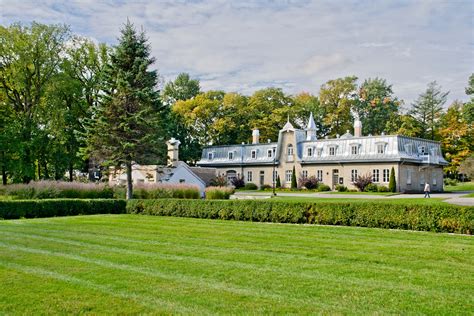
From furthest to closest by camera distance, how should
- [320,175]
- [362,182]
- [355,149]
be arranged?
[320,175]
[355,149]
[362,182]

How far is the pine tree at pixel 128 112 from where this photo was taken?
87.4 ft

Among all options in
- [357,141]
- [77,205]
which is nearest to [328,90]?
[357,141]

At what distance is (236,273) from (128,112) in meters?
20.3

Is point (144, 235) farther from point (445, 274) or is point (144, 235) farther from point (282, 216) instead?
point (445, 274)

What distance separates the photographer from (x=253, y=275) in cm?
788

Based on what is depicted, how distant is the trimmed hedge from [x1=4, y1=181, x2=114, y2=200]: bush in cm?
450

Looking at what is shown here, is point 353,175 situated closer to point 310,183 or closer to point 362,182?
point 362,182

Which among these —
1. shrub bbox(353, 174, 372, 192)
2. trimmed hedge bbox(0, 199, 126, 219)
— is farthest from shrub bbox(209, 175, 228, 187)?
trimmed hedge bbox(0, 199, 126, 219)

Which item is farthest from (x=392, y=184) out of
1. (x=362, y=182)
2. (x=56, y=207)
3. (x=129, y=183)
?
(x=56, y=207)

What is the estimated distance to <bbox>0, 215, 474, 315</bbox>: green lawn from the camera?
6.24 m

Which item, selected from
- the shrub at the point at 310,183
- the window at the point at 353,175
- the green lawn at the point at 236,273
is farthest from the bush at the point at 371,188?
the green lawn at the point at 236,273

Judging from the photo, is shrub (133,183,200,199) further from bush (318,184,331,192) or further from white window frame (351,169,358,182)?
white window frame (351,169,358,182)

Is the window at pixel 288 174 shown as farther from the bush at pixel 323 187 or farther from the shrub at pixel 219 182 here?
the shrub at pixel 219 182

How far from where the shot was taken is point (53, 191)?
2573 centimetres
